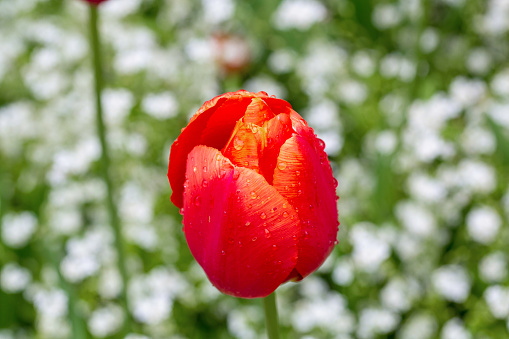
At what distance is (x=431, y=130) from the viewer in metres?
1.60

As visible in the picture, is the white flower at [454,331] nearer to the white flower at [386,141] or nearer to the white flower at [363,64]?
the white flower at [386,141]

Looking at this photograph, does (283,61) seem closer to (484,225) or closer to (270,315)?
(484,225)

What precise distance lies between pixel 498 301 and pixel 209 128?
2.75 ft

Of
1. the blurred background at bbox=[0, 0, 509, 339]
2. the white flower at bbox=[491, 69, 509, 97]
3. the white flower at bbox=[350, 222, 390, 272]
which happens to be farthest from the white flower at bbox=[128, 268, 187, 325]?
the white flower at bbox=[491, 69, 509, 97]

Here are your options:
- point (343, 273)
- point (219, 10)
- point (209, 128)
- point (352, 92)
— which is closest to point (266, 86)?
point (352, 92)

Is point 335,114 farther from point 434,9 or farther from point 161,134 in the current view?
point 434,9

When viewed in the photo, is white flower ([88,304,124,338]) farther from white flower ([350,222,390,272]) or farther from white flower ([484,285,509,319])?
white flower ([484,285,509,319])

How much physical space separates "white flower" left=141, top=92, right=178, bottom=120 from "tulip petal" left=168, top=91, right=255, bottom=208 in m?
1.13

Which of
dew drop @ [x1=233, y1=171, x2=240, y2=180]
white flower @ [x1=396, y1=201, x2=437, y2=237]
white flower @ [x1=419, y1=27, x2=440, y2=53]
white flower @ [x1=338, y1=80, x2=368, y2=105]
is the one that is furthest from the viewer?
white flower @ [x1=419, y1=27, x2=440, y2=53]

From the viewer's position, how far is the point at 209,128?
22.7 inches

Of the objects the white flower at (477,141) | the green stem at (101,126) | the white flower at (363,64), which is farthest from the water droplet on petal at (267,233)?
the white flower at (363,64)

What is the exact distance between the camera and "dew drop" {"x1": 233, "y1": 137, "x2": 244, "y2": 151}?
21.4 inches

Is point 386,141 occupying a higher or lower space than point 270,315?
lower

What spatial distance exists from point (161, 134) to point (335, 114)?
47 cm
